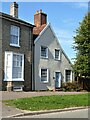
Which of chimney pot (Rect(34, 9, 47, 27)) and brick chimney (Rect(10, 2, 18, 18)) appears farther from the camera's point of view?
chimney pot (Rect(34, 9, 47, 27))

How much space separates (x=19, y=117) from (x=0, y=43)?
14335mm

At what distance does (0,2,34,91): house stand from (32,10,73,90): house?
134 centimetres

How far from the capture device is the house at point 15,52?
2653 centimetres

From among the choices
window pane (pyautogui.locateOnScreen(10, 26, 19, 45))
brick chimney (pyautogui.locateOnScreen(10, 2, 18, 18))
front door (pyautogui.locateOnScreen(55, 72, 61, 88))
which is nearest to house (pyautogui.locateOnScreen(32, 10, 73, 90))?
front door (pyautogui.locateOnScreen(55, 72, 61, 88))

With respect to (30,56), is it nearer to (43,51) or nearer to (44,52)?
(43,51)

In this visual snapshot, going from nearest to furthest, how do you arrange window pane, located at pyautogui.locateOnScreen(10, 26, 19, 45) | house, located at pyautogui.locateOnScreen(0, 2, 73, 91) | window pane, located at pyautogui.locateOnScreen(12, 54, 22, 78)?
1. house, located at pyautogui.locateOnScreen(0, 2, 73, 91)
2. window pane, located at pyautogui.locateOnScreen(12, 54, 22, 78)
3. window pane, located at pyautogui.locateOnScreen(10, 26, 19, 45)

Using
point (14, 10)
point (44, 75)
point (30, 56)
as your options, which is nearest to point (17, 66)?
point (30, 56)

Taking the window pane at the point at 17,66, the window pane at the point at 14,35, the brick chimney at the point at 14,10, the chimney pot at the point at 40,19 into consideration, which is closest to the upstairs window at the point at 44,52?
the chimney pot at the point at 40,19

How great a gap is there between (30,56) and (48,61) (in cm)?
347

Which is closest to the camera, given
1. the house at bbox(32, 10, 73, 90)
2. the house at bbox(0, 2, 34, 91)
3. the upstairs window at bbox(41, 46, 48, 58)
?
the house at bbox(0, 2, 34, 91)

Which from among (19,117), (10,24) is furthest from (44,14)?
(19,117)

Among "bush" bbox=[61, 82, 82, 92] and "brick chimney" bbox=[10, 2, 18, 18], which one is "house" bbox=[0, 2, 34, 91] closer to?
"brick chimney" bbox=[10, 2, 18, 18]

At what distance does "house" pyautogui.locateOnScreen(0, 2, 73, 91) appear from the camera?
26703 mm

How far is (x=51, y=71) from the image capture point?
33.2 meters
